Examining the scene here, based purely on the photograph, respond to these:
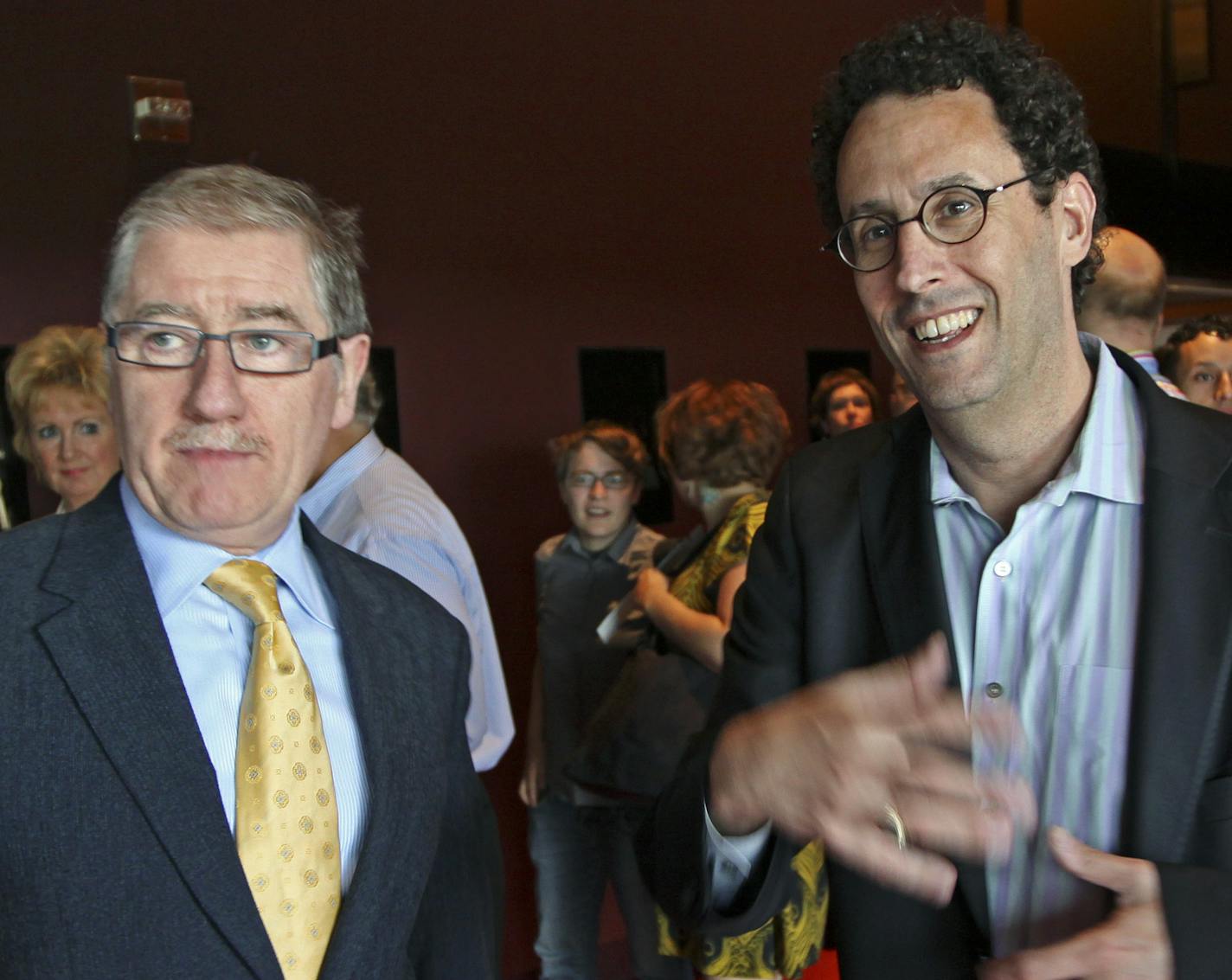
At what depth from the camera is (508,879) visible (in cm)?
438

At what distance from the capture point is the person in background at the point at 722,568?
291cm

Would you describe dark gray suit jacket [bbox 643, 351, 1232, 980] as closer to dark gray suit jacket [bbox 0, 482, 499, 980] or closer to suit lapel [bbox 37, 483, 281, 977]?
dark gray suit jacket [bbox 0, 482, 499, 980]

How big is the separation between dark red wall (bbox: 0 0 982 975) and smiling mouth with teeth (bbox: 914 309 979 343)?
2.87 metres

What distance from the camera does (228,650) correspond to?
53.9 inches

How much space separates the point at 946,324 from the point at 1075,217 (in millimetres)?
306

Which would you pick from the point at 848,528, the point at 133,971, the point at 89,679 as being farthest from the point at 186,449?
the point at 848,528

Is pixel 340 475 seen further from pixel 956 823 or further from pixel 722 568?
pixel 956 823

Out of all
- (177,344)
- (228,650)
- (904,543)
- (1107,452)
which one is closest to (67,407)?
(177,344)

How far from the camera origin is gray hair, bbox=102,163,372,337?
56.1 inches

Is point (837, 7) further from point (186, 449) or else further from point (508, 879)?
point (186, 449)

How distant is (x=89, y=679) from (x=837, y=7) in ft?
16.5

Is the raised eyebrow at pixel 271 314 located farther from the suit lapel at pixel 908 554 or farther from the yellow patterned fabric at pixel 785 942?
the yellow patterned fabric at pixel 785 942

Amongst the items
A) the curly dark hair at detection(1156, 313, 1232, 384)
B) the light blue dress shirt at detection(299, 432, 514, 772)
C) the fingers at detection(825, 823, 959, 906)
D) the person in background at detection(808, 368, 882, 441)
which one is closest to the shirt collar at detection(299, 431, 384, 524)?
the light blue dress shirt at detection(299, 432, 514, 772)

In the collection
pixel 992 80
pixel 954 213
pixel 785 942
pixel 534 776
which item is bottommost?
pixel 785 942
